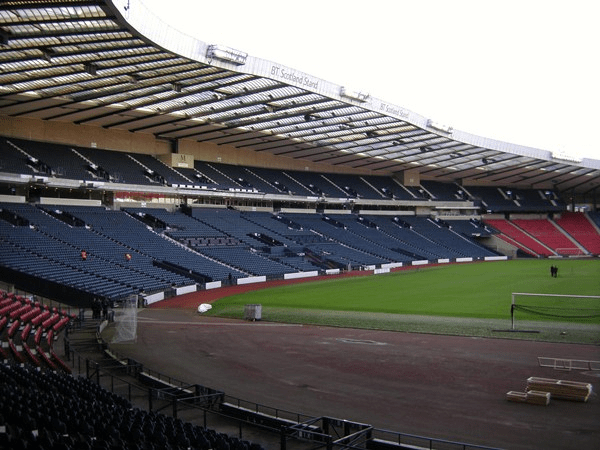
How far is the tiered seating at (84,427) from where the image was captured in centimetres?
970

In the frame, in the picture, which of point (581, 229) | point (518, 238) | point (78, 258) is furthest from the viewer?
point (581, 229)

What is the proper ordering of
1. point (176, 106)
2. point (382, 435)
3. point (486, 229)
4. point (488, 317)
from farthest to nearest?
point (486, 229) → point (176, 106) → point (488, 317) → point (382, 435)

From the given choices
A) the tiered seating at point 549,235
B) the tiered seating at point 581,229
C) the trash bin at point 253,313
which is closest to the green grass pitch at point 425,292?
the trash bin at point 253,313

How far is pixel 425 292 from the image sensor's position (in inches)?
1673

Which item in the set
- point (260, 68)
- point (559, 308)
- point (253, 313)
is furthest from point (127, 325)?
point (559, 308)

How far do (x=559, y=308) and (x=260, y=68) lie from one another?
75.0 ft

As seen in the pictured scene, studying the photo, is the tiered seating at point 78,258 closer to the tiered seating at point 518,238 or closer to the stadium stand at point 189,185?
the stadium stand at point 189,185

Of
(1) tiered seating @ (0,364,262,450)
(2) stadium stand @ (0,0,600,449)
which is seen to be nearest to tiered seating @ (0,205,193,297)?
(2) stadium stand @ (0,0,600,449)

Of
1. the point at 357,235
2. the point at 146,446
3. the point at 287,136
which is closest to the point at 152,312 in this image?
the point at 146,446

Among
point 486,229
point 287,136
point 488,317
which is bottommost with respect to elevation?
point 488,317

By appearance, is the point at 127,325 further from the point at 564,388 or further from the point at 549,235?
the point at 549,235

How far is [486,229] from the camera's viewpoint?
90.2 meters

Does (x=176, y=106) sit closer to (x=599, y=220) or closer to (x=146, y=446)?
(x=146, y=446)

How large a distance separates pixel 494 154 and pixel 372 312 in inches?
1766
